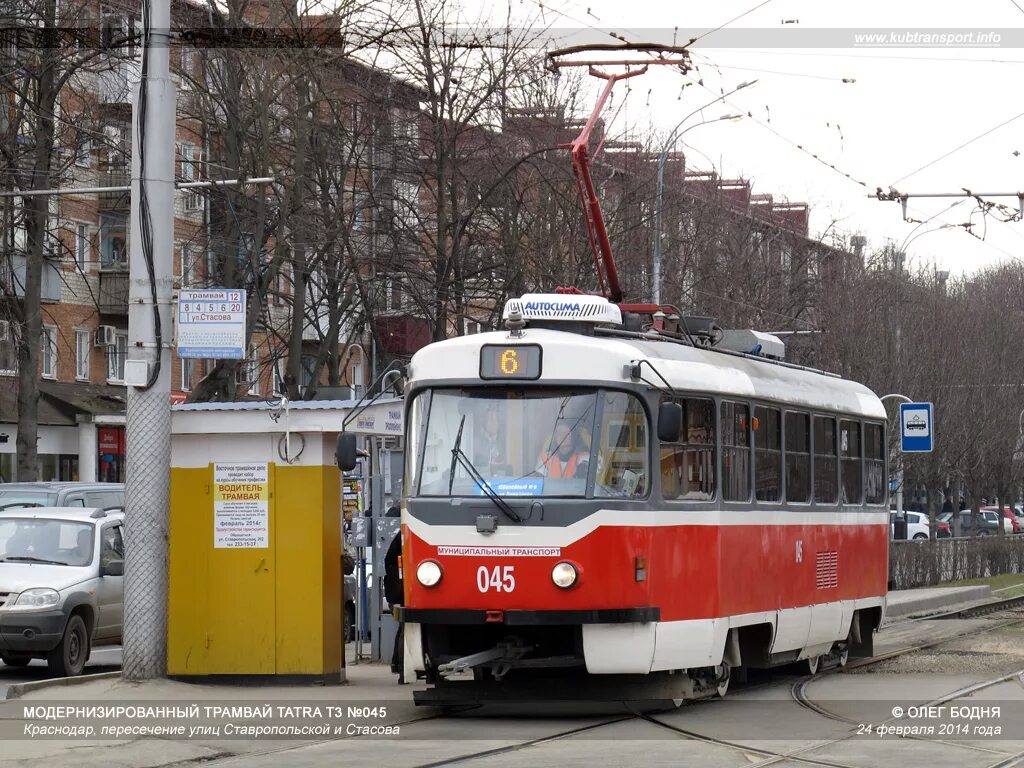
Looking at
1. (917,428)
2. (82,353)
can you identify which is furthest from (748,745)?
(82,353)

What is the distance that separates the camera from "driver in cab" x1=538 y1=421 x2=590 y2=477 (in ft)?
40.3

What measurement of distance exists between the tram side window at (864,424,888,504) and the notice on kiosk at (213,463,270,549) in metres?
6.03

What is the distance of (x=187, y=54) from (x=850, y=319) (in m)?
16.2

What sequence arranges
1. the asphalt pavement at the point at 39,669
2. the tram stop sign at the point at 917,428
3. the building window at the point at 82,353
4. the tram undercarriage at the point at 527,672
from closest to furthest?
1. the tram undercarriage at the point at 527,672
2. the asphalt pavement at the point at 39,669
3. the tram stop sign at the point at 917,428
4. the building window at the point at 82,353

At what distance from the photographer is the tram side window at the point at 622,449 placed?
1235cm

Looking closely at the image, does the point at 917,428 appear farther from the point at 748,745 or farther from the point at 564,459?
the point at 748,745

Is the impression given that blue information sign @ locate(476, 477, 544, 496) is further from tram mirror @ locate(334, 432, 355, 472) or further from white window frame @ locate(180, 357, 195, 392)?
white window frame @ locate(180, 357, 195, 392)

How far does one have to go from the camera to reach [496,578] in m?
12.1

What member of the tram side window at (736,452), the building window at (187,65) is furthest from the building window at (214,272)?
the tram side window at (736,452)

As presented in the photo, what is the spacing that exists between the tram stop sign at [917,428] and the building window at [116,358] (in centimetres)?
2707

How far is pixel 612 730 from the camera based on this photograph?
39.3ft

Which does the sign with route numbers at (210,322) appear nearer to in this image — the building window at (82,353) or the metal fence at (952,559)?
the metal fence at (952,559)

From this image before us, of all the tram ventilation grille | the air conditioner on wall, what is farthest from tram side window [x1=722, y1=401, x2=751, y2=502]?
the air conditioner on wall

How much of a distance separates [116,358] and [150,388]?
122 ft
